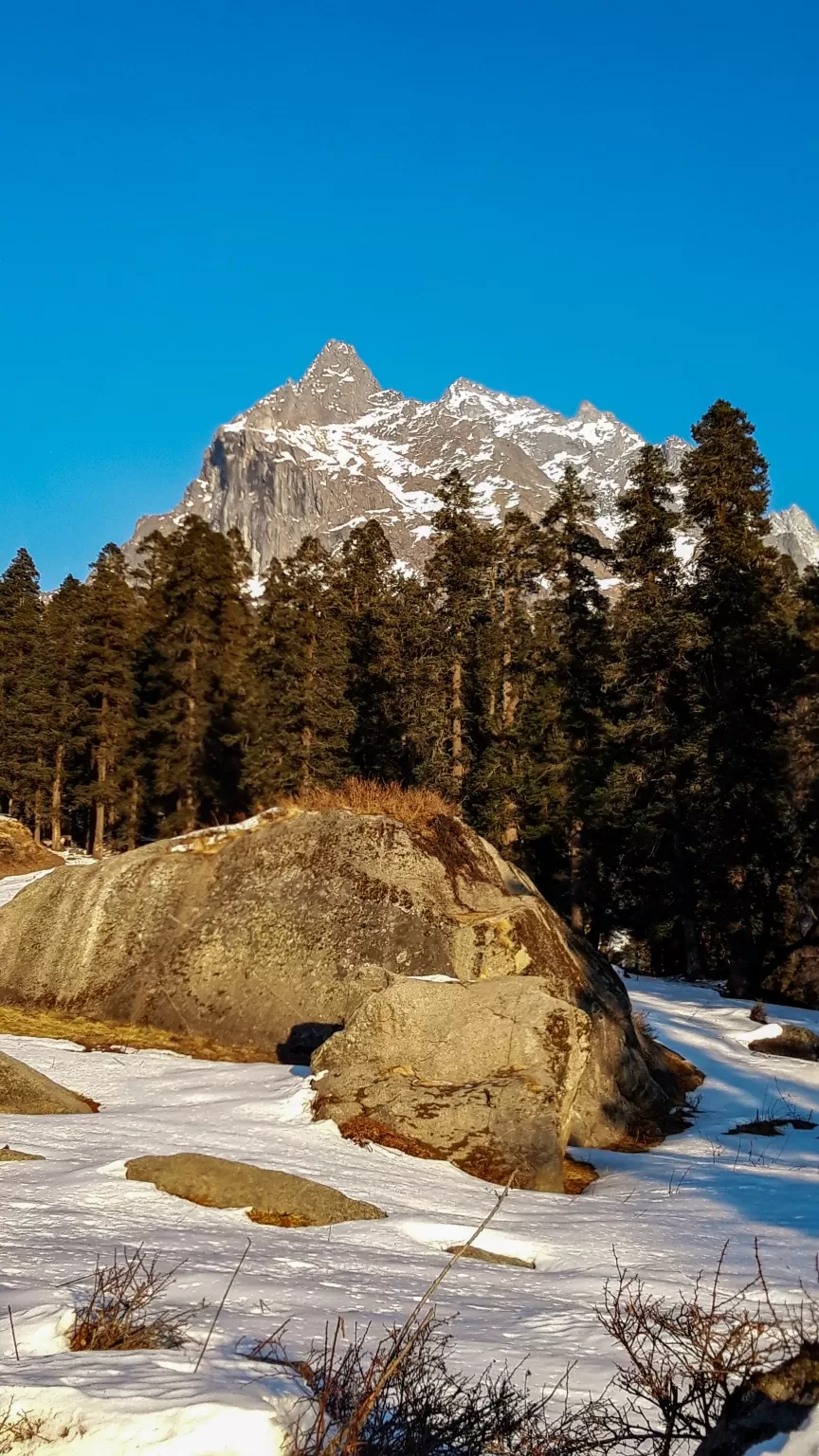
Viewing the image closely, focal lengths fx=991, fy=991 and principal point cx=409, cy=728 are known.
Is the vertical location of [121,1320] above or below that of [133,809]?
below

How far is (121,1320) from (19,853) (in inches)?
1160

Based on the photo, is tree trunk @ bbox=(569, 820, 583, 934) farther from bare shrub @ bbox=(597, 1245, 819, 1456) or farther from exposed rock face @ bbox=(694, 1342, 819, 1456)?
exposed rock face @ bbox=(694, 1342, 819, 1456)

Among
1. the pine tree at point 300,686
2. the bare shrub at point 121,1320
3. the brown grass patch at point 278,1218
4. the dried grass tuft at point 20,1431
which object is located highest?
the pine tree at point 300,686

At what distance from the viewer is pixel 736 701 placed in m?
26.4

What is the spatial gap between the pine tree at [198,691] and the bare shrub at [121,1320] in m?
36.4

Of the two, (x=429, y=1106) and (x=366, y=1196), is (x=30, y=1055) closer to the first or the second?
(x=429, y=1106)

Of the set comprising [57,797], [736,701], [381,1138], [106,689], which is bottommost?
[381,1138]

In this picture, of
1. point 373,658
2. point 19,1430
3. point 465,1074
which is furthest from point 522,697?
point 19,1430

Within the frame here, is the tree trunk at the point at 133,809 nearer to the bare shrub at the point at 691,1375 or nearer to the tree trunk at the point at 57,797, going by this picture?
the tree trunk at the point at 57,797

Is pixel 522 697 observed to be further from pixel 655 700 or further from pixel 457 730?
pixel 655 700

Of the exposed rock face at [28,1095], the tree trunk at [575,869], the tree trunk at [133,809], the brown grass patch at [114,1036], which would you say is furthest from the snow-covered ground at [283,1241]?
the tree trunk at [133,809]

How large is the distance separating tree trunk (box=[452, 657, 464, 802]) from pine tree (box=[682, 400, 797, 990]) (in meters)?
8.92

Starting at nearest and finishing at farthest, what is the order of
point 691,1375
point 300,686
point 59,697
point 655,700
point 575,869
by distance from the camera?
point 691,1375 → point 655,700 → point 575,869 → point 300,686 → point 59,697

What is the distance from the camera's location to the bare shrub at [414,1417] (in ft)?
7.56
